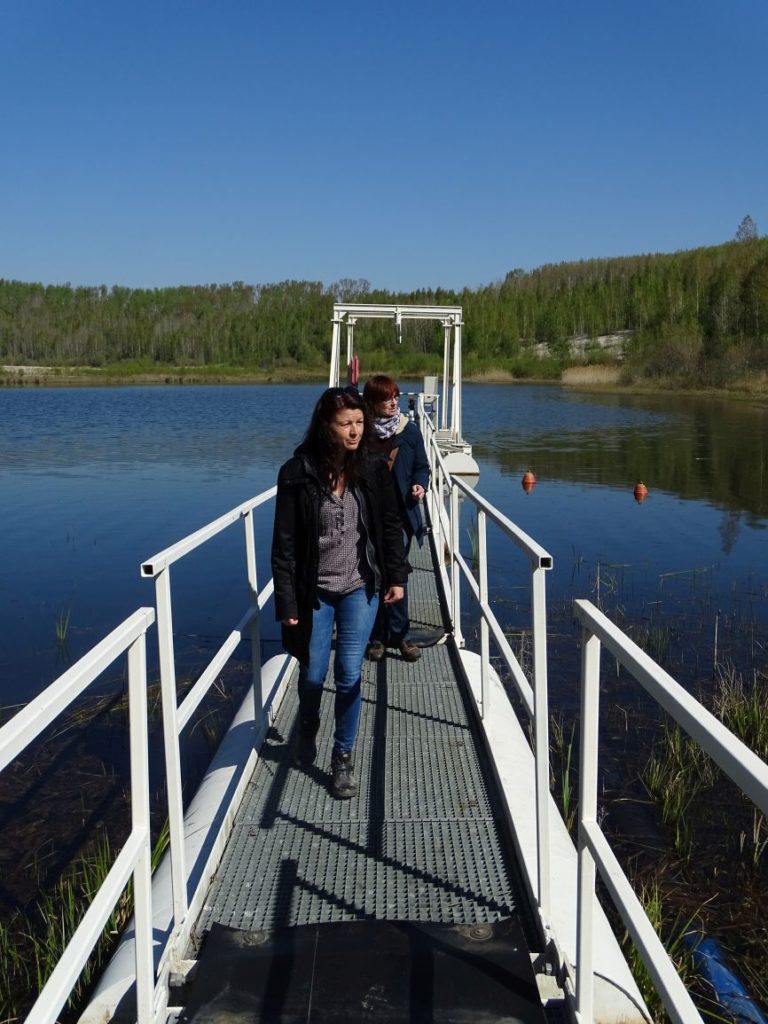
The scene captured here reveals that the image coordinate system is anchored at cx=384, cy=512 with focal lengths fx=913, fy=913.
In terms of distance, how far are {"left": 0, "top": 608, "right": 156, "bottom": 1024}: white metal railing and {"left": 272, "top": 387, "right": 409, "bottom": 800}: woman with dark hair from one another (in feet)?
3.83

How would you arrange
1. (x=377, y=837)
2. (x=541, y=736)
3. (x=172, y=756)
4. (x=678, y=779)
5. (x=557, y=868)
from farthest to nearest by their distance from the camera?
1. (x=678, y=779)
2. (x=377, y=837)
3. (x=557, y=868)
4. (x=541, y=736)
5. (x=172, y=756)

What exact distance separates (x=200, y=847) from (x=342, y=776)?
0.77 meters

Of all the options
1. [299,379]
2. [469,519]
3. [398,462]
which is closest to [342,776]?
[398,462]

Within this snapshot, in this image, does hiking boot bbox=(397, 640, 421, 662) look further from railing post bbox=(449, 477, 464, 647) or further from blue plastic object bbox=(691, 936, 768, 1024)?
blue plastic object bbox=(691, 936, 768, 1024)

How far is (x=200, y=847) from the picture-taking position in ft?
11.2

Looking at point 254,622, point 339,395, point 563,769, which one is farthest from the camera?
point 563,769

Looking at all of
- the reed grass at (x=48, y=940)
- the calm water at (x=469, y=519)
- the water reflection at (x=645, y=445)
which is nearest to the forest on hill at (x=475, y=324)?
the water reflection at (x=645, y=445)

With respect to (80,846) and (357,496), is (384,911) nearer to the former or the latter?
(357,496)

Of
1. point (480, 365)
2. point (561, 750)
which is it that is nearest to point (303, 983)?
point (561, 750)

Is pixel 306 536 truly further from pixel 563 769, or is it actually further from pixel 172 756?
pixel 563 769

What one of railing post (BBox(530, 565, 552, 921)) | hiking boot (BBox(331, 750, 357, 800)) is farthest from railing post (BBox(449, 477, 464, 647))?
railing post (BBox(530, 565, 552, 921))

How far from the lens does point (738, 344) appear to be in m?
54.5

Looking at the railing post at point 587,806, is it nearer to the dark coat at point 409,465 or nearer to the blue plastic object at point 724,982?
the blue plastic object at point 724,982

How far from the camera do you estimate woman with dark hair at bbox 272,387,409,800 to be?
3.77 m
